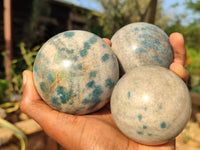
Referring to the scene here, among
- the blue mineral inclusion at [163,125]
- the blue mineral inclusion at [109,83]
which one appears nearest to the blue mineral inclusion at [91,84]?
the blue mineral inclusion at [109,83]

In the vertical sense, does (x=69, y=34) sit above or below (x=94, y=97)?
above

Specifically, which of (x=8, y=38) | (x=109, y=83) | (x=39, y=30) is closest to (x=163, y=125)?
(x=109, y=83)

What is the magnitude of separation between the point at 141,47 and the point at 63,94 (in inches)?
41.5

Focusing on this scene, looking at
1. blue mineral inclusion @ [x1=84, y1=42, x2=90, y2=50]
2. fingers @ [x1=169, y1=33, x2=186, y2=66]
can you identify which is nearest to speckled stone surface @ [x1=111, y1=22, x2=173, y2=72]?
fingers @ [x1=169, y1=33, x2=186, y2=66]

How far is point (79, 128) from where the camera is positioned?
1973 mm

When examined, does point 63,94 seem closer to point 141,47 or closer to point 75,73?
point 75,73

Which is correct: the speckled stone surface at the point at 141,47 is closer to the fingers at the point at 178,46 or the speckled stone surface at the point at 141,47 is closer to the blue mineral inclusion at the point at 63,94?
the fingers at the point at 178,46

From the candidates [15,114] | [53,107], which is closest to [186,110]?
[53,107]

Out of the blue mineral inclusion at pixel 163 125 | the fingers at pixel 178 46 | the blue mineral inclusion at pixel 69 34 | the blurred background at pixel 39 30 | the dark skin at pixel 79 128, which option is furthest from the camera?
the blurred background at pixel 39 30

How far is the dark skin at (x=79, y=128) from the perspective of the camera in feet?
6.21

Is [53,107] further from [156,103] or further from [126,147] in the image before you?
[156,103]

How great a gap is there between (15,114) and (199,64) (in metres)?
13.0

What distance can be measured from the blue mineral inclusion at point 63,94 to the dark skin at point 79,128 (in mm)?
210

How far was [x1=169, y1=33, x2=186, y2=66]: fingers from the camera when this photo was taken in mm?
2568
